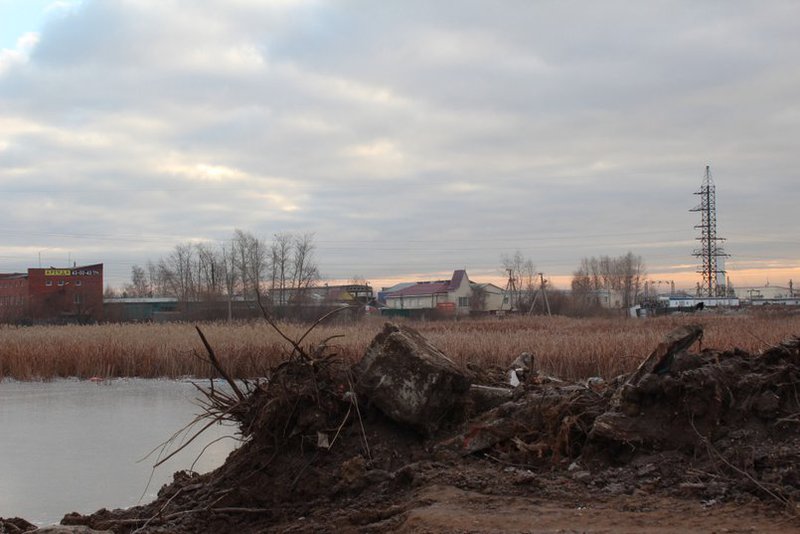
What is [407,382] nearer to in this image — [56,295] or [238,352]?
[238,352]

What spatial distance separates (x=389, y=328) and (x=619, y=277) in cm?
9520

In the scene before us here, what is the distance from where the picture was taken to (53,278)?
4697 cm

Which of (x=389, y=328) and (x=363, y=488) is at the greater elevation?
(x=389, y=328)

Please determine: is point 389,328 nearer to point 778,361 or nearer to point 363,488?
point 363,488

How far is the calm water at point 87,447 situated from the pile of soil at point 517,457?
1.26 meters

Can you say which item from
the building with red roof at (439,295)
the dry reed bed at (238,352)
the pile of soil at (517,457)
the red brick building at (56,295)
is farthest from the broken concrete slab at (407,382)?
the building with red roof at (439,295)

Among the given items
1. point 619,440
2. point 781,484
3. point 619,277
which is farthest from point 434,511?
point 619,277

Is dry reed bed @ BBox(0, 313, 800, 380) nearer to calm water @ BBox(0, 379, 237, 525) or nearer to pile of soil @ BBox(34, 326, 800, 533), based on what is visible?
calm water @ BBox(0, 379, 237, 525)

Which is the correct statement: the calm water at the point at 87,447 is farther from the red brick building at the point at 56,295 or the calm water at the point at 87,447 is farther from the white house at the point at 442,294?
the white house at the point at 442,294

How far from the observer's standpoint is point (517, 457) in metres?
4.68

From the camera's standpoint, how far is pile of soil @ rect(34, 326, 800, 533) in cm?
372

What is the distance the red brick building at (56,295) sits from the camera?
4179cm

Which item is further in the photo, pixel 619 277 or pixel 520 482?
pixel 619 277

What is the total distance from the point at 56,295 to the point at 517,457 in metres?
44.6
